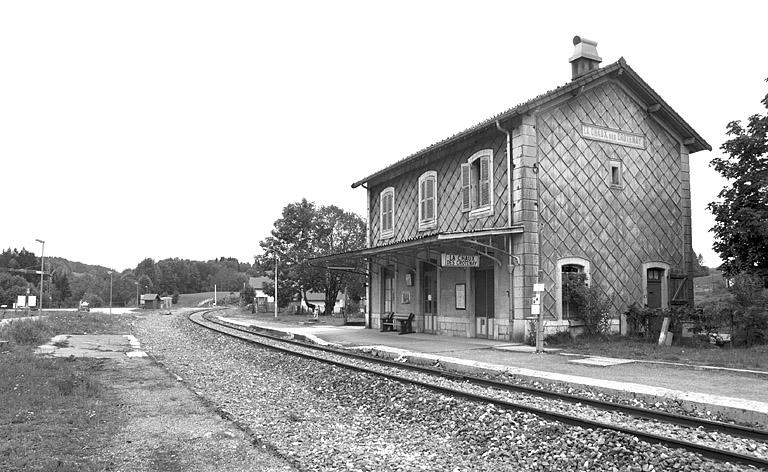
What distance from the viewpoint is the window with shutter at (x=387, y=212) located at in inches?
1000

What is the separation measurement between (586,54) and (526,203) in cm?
615

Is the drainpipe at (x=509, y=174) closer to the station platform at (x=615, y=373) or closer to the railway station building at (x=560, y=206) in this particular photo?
the railway station building at (x=560, y=206)

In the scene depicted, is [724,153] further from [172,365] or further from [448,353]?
[172,365]

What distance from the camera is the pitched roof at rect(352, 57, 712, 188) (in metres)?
17.2

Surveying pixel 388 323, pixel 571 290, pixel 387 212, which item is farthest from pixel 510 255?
pixel 387 212

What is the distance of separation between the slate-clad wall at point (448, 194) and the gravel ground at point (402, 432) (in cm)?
875

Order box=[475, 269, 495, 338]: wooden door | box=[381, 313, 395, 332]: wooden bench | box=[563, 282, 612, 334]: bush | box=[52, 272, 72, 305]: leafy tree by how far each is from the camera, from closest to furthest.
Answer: box=[563, 282, 612, 334]: bush
box=[475, 269, 495, 338]: wooden door
box=[381, 313, 395, 332]: wooden bench
box=[52, 272, 72, 305]: leafy tree

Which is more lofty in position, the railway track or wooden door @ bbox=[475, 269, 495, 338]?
wooden door @ bbox=[475, 269, 495, 338]

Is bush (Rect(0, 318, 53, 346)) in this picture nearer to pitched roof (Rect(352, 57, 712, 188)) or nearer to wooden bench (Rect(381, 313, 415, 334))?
wooden bench (Rect(381, 313, 415, 334))

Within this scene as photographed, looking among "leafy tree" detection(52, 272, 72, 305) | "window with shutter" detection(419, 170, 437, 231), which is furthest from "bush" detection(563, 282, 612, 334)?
"leafy tree" detection(52, 272, 72, 305)

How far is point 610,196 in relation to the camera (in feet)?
61.8

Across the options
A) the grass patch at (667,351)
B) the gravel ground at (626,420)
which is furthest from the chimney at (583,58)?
the gravel ground at (626,420)

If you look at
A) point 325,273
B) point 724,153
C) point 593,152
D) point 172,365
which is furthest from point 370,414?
point 325,273

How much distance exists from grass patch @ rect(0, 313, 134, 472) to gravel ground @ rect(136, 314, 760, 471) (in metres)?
1.72
